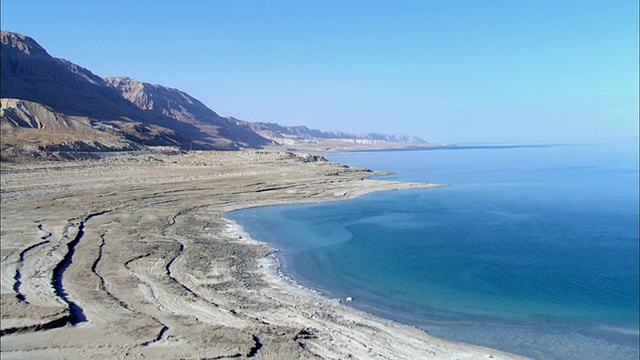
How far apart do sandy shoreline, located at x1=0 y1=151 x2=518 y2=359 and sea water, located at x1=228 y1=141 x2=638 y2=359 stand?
1775mm

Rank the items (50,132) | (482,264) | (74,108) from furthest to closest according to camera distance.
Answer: (74,108) < (50,132) < (482,264)

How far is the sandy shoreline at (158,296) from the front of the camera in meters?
12.5

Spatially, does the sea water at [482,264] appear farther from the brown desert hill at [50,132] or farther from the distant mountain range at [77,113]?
the distant mountain range at [77,113]

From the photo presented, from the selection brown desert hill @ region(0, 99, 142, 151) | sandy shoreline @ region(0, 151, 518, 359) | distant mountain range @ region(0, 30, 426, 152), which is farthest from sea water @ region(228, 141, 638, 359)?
distant mountain range @ region(0, 30, 426, 152)

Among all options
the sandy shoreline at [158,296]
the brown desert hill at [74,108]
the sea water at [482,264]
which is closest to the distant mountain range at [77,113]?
the brown desert hill at [74,108]

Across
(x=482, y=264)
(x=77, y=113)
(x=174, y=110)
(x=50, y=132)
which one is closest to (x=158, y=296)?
(x=482, y=264)

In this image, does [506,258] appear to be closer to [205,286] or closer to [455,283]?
[455,283]

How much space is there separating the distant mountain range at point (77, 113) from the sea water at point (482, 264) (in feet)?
147

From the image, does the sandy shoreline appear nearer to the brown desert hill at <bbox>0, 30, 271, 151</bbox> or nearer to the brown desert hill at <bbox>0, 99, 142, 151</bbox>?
the brown desert hill at <bbox>0, 99, 142, 151</bbox>

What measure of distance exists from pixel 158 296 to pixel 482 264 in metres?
15.0

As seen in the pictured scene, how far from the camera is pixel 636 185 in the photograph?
60094 mm

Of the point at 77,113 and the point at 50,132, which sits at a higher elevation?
the point at 77,113

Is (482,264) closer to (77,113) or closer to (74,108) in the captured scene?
(77,113)

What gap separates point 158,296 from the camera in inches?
635
